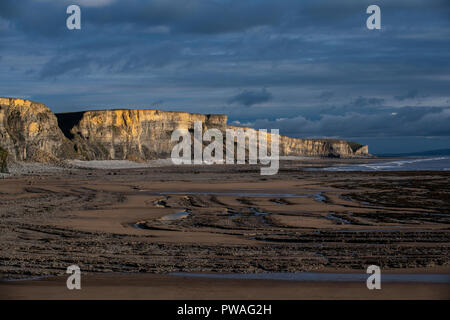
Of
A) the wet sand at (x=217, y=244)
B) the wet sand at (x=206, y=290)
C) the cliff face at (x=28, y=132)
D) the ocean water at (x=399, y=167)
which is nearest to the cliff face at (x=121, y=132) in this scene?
the cliff face at (x=28, y=132)

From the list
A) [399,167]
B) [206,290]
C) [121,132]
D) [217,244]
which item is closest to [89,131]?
[121,132]

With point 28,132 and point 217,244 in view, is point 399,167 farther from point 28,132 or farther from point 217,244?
point 217,244

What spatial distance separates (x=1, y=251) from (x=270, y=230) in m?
8.34

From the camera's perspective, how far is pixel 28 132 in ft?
271

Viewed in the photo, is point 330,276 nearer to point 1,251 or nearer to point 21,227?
point 1,251

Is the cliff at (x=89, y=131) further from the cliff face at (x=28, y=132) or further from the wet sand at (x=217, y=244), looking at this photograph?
the wet sand at (x=217, y=244)

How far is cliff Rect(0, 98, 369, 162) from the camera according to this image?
80500 mm

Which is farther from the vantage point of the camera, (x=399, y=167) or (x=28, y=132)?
(x=399, y=167)

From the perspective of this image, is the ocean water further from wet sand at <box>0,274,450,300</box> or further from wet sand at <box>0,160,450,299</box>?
wet sand at <box>0,274,450,300</box>

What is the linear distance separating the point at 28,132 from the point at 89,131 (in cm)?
2901

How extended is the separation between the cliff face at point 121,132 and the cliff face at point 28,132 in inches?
416

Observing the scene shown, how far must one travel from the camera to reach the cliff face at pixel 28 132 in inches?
3061

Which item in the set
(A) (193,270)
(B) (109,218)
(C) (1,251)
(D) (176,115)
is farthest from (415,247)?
(D) (176,115)

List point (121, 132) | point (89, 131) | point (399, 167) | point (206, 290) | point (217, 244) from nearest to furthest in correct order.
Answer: point (206, 290), point (217, 244), point (399, 167), point (89, 131), point (121, 132)
